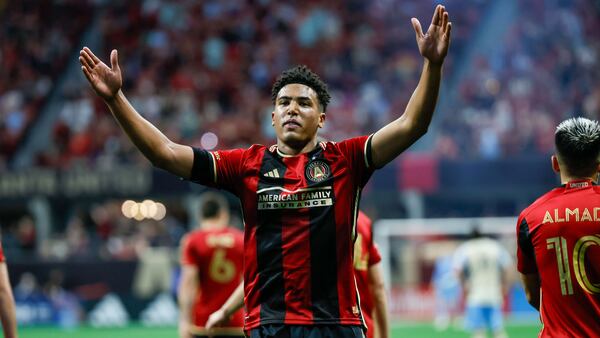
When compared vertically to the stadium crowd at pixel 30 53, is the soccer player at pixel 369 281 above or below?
below

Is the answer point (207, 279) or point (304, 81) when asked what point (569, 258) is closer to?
point (304, 81)

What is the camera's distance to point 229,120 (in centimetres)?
2311

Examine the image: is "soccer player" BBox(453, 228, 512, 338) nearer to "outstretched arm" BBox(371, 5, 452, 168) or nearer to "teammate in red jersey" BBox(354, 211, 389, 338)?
"teammate in red jersey" BBox(354, 211, 389, 338)

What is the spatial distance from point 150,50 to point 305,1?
14.9 feet

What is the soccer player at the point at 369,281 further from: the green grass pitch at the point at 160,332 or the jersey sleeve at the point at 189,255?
the green grass pitch at the point at 160,332

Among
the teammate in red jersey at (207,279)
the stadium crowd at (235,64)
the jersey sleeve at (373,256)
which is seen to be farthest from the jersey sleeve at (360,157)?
the stadium crowd at (235,64)

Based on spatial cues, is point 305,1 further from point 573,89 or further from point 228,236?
point 228,236

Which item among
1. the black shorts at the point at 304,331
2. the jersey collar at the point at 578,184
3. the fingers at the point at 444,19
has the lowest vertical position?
the black shorts at the point at 304,331

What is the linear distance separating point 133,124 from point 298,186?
86 cm

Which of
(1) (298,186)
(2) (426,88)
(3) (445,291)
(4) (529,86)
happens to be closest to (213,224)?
(1) (298,186)

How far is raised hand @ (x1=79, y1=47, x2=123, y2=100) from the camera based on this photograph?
451 cm

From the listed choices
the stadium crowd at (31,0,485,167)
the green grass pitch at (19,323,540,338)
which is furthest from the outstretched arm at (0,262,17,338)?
the stadium crowd at (31,0,485,167)

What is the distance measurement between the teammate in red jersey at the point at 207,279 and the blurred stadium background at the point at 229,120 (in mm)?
9910

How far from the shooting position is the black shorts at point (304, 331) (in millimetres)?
4434
